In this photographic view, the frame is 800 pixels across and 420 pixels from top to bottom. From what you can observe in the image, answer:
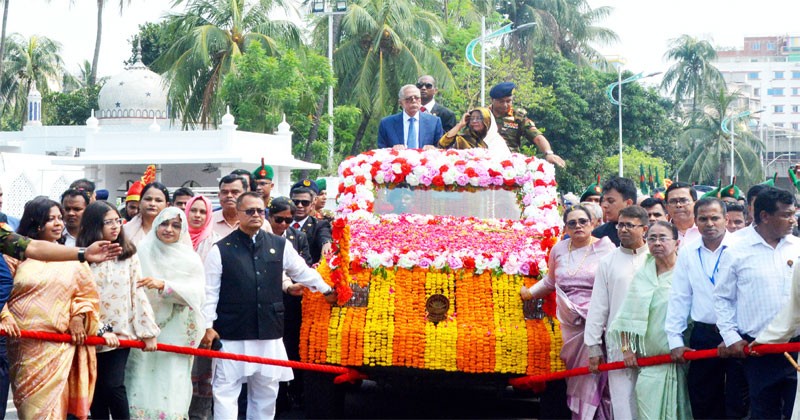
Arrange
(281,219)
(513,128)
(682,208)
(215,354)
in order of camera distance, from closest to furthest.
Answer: (215,354) → (682,208) → (281,219) → (513,128)

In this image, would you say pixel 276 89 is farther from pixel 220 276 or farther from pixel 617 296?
pixel 617 296

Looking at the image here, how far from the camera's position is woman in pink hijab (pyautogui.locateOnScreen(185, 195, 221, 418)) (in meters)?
9.30

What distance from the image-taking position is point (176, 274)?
8.41 meters

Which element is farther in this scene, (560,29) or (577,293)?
(560,29)

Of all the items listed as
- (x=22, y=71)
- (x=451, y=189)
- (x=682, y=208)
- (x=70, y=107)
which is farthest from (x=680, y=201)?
(x=22, y=71)

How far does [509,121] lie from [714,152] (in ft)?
215

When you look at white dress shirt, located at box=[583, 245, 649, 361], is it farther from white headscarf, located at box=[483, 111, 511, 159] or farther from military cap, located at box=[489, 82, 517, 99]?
military cap, located at box=[489, 82, 517, 99]

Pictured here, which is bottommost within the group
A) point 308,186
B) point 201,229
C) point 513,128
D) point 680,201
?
point 201,229

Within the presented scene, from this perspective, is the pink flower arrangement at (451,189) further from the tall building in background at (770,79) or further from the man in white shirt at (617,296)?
the tall building in background at (770,79)

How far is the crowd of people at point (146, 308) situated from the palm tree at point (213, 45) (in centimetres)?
3263

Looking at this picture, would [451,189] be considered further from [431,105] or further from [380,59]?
[380,59]

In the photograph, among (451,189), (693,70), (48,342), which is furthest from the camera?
(693,70)

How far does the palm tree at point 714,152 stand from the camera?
73625 mm

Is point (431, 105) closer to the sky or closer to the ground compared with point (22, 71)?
closer to the ground
